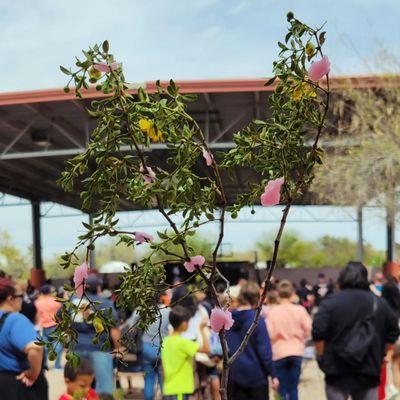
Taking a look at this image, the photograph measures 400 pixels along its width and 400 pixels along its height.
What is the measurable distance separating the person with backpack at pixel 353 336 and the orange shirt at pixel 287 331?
2053mm

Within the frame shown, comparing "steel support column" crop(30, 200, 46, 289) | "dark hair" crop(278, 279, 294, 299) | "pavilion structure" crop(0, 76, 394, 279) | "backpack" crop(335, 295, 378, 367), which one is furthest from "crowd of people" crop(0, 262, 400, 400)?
"steel support column" crop(30, 200, 46, 289)

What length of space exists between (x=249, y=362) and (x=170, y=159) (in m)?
3.67

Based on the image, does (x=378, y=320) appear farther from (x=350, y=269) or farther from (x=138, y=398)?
(x=138, y=398)

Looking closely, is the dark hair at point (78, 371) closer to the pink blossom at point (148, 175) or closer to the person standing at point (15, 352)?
the person standing at point (15, 352)

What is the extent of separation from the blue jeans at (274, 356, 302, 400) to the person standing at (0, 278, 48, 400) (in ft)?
10.5

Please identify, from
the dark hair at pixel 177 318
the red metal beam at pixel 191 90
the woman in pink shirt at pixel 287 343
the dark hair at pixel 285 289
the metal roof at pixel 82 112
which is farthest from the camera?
the metal roof at pixel 82 112

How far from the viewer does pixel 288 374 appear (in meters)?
7.24

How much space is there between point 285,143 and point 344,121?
15080 millimetres

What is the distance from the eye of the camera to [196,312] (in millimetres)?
7582

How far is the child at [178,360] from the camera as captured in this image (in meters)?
5.97

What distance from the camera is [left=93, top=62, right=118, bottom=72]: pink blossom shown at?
1.96 m

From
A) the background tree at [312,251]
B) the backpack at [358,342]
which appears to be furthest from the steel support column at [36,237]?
the background tree at [312,251]

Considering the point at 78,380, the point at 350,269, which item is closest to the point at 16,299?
the point at 78,380

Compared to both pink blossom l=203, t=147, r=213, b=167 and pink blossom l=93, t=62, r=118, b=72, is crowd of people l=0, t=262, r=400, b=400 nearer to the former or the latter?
pink blossom l=203, t=147, r=213, b=167
